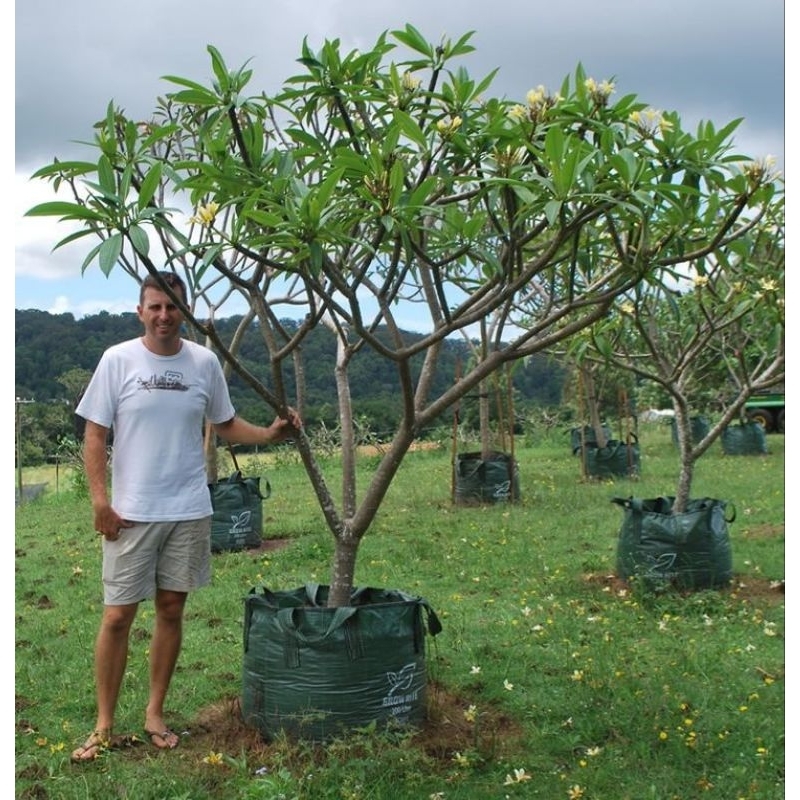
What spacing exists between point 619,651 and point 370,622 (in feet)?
Result: 4.59

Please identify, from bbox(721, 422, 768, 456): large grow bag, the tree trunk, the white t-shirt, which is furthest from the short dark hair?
bbox(721, 422, 768, 456): large grow bag

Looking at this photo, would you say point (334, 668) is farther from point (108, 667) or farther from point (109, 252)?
point (109, 252)

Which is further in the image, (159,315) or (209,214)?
(159,315)

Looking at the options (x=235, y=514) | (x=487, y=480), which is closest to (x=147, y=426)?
(x=235, y=514)

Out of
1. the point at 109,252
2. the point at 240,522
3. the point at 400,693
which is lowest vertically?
the point at 400,693

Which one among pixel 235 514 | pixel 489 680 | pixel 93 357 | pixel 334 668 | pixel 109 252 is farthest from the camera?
pixel 93 357

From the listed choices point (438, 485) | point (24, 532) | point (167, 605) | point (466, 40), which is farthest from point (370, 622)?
point (438, 485)

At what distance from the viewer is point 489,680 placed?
11.5 feet

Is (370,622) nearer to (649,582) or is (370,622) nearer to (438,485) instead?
(649,582)

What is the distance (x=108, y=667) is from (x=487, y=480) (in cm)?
538

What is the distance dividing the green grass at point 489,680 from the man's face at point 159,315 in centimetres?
126

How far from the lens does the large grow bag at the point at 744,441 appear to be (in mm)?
11883

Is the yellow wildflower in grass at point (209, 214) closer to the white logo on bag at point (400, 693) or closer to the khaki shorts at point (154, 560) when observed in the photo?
the khaki shorts at point (154, 560)

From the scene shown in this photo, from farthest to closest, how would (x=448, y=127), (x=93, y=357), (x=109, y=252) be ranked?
(x=93, y=357), (x=448, y=127), (x=109, y=252)
